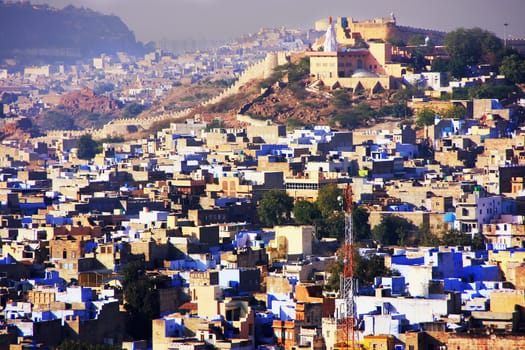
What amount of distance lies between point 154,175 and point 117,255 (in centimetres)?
1569

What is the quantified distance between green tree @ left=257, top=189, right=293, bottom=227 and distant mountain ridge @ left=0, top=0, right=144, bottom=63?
423ft

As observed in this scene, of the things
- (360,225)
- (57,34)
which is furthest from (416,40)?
(57,34)

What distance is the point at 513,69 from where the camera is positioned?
68625 millimetres

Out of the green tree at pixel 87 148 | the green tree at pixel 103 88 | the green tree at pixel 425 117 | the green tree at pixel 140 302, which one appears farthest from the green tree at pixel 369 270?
the green tree at pixel 103 88

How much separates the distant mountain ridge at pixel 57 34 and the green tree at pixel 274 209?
423 feet

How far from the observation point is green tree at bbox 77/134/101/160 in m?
68.6

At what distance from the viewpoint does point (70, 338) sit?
32.0 metres

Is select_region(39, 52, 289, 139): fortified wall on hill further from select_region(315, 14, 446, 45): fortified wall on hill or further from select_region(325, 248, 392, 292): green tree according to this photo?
select_region(325, 248, 392, 292): green tree

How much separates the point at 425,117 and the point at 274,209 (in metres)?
16.8

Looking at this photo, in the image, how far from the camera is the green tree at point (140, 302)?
33562 mm

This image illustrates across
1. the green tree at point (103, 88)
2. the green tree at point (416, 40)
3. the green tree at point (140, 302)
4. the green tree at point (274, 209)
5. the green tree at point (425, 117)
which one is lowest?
the green tree at point (140, 302)

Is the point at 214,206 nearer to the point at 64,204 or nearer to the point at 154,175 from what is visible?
the point at 64,204

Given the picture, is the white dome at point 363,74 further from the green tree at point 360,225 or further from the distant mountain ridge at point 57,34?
the distant mountain ridge at point 57,34

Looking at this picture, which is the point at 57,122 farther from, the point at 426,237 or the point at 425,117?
the point at 426,237
